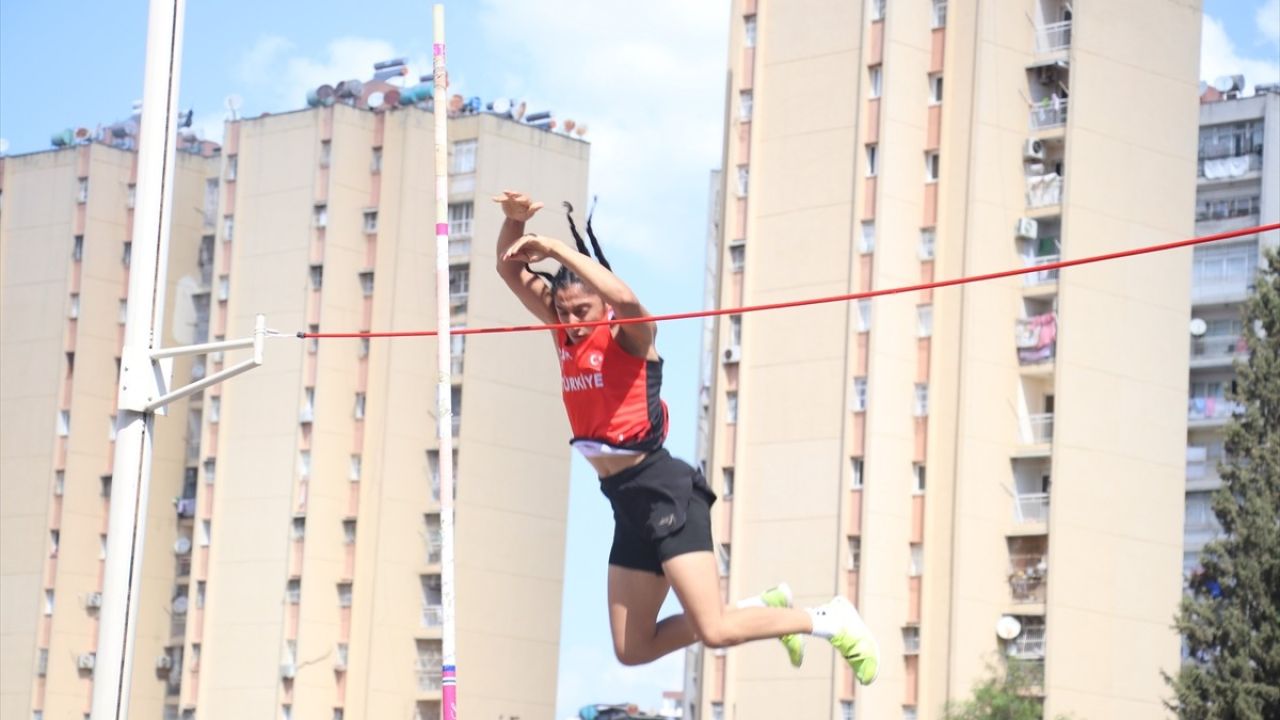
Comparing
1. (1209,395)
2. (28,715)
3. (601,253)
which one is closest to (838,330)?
(1209,395)

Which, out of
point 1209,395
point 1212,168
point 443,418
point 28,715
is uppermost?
point 1212,168

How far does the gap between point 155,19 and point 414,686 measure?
40.6m

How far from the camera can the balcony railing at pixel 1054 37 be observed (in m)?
46.2

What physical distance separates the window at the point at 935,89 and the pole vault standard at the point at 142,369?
32343mm

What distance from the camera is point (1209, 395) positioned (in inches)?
2468

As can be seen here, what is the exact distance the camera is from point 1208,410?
62125mm

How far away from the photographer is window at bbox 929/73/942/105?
4569 cm

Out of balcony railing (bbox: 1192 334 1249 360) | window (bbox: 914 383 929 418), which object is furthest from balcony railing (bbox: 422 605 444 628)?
balcony railing (bbox: 1192 334 1249 360)

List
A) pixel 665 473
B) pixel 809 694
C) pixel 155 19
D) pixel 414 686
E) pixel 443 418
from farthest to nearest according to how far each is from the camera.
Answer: pixel 414 686, pixel 809 694, pixel 443 418, pixel 155 19, pixel 665 473

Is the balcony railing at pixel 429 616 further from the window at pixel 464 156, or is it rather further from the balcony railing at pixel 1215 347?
the balcony railing at pixel 1215 347

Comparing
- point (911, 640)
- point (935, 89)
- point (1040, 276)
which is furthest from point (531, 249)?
point (1040, 276)

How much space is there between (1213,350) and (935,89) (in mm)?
20067

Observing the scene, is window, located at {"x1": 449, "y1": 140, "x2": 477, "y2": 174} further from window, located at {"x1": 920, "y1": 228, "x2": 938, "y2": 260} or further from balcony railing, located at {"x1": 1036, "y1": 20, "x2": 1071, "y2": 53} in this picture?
balcony railing, located at {"x1": 1036, "y1": 20, "x2": 1071, "y2": 53}

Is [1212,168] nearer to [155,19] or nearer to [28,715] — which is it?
[28,715]
